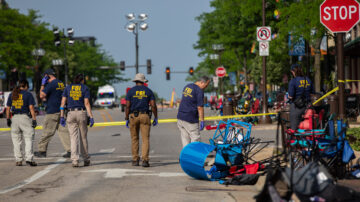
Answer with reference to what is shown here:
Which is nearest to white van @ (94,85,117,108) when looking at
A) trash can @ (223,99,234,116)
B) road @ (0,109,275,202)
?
trash can @ (223,99,234,116)

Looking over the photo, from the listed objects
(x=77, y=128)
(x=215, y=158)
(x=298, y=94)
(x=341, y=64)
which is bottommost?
(x=215, y=158)

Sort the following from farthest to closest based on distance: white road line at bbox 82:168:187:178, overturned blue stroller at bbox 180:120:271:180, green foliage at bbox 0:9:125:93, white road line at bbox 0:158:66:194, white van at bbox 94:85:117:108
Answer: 1. white van at bbox 94:85:117:108
2. green foliage at bbox 0:9:125:93
3. white road line at bbox 82:168:187:178
4. overturned blue stroller at bbox 180:120:271:180
5. white road line at bbox 0:158:66:194

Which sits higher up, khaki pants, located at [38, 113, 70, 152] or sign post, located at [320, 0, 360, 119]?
sign post, located at [320, 0, 360, 119]

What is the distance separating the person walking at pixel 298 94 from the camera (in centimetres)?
1204

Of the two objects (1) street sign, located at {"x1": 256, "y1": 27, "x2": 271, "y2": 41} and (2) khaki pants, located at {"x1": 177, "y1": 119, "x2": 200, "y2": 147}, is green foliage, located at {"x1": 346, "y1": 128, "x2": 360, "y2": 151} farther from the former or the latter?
(1) street sign, located at {"x1": 256, "y1": 27, "x2": 271, "y2": 41}

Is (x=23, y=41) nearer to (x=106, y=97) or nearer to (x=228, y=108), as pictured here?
(x=106, y=97)

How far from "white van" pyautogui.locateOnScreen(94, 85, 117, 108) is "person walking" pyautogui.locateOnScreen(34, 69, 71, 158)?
250 feet

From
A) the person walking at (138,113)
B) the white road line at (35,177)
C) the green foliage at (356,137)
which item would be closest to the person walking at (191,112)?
the person walking at (138,113)

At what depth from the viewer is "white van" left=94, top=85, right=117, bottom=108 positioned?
90750 millimetres

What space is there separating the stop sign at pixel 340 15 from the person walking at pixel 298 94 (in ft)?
4.15

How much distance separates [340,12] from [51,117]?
21.3 ft

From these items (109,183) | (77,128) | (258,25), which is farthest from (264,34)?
(258,25)

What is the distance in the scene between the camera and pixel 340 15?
38.9 ft

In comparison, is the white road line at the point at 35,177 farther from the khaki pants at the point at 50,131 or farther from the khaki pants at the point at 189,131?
the khaki pants at the point at 189,131
